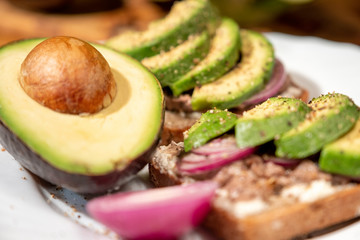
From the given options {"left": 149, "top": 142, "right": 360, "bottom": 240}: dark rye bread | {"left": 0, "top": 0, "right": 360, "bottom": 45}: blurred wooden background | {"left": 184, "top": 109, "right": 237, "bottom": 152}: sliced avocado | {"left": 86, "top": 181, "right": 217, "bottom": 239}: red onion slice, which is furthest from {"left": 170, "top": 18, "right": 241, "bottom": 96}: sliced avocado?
{"left": 0, "top": 0, "right": 360, "bottom": 45}: blurred wooden background

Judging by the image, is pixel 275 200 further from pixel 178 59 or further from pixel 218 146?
pixel 178 59

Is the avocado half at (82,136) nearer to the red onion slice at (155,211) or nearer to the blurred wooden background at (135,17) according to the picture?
the red onion slice at (155,211)

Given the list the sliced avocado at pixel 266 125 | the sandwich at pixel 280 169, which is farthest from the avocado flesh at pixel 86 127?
the sliced avocado at pixel 266 125

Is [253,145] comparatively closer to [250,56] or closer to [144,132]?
[144,132]

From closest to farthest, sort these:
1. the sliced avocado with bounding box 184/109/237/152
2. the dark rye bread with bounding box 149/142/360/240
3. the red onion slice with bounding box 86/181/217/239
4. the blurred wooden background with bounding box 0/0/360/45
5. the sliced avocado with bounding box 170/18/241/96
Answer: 1. the red onion slice with bounding box 86/181/217/239
2. the dark rye bread with bounding box 149/142/360/240
3. the sliced avocado with bounding box 184/109/237/152
4. the sliced avocado with bounding box 170/18/241/96
5. the blurred wooden background with bounding box 0/0/360/45

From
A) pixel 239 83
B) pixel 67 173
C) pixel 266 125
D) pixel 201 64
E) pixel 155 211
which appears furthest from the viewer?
pixel 201 64

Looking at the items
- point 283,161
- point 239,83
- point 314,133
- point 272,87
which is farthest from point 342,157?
point 272,87

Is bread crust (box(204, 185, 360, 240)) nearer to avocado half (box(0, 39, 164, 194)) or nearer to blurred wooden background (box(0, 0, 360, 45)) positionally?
avocado half (box(0, 39, 164, 194))

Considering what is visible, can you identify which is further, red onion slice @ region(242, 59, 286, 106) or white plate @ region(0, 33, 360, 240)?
red onion slice @ region(242, 59, 286, 106)
